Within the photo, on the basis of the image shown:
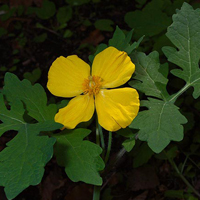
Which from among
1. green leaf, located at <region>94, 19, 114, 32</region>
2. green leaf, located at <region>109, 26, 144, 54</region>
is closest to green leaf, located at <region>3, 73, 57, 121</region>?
green leaf, located at <region>109, 26, 144, 54</region>

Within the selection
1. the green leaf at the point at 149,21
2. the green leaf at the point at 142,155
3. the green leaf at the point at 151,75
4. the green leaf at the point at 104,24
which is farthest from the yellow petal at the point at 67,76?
the green leaf at the point at 104,24

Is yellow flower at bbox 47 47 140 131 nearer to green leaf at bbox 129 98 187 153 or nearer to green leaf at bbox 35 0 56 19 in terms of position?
green leaf at bbox 129 98 187 153

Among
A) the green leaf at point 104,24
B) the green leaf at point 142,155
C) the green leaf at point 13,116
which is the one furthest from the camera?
the green leaf at point 104,24

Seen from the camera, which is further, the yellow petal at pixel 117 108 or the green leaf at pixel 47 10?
the green leaf at pixel 47 10

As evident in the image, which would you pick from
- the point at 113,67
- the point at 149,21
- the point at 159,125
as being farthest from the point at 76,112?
the point at 149,21

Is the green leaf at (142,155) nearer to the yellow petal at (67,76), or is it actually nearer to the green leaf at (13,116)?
the yellow petal at (67,76)

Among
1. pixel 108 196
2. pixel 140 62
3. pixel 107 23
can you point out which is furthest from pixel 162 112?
pixel 107 23

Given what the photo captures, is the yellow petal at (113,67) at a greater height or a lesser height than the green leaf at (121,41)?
lesser
